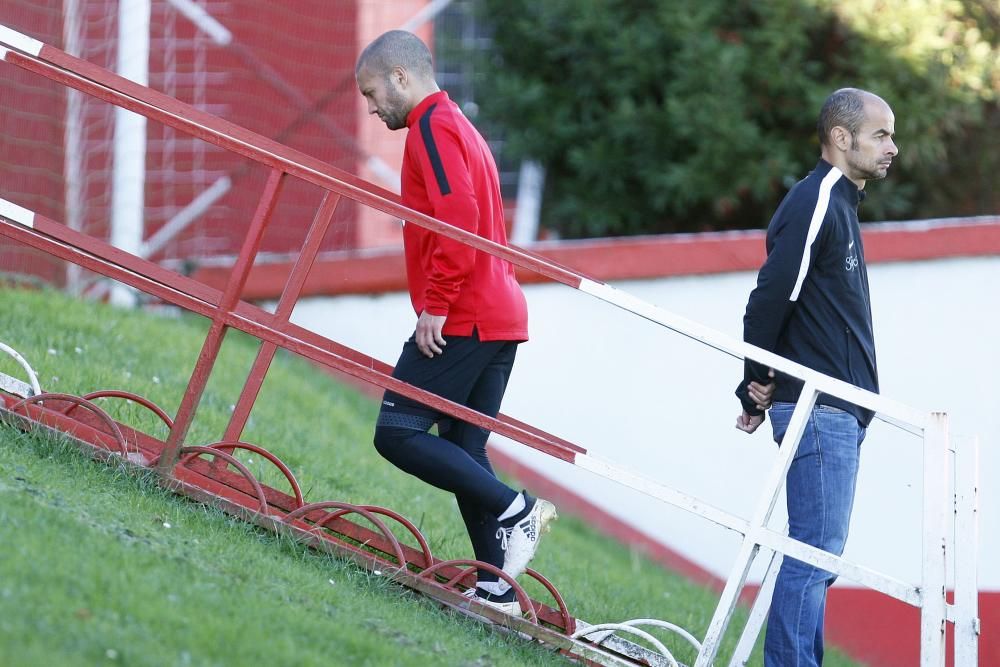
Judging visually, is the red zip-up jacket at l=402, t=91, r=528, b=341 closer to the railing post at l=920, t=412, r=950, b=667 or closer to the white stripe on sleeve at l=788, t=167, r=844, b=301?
the white stripe on sleeve at l=788, t=167, r=844, b=301

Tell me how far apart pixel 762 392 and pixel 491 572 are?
3.02 feet

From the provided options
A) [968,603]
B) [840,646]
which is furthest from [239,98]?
[968,603]

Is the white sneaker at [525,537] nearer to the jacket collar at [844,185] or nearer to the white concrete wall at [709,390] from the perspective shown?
the jacket collar at [844,185]

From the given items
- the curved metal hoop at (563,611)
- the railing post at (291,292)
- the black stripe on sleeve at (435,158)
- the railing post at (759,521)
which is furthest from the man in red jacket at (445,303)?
the railing post at (759,521)

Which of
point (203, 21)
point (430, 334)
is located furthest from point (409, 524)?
point (203, 21)

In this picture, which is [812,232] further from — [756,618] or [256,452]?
[256,452]

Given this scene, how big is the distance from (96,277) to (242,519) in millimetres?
4327

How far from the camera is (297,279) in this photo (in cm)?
401

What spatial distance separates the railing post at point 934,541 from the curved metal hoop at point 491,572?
1.06 meters

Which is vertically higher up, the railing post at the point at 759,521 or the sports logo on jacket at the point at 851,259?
the sports logo on jacket at the point at 851,259

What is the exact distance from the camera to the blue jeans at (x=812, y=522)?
376 centimetres

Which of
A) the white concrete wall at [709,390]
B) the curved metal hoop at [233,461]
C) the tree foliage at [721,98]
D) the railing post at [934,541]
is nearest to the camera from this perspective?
the railing post at [934,541]

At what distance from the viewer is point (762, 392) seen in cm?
386

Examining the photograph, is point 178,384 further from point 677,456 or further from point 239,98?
point 239,98
